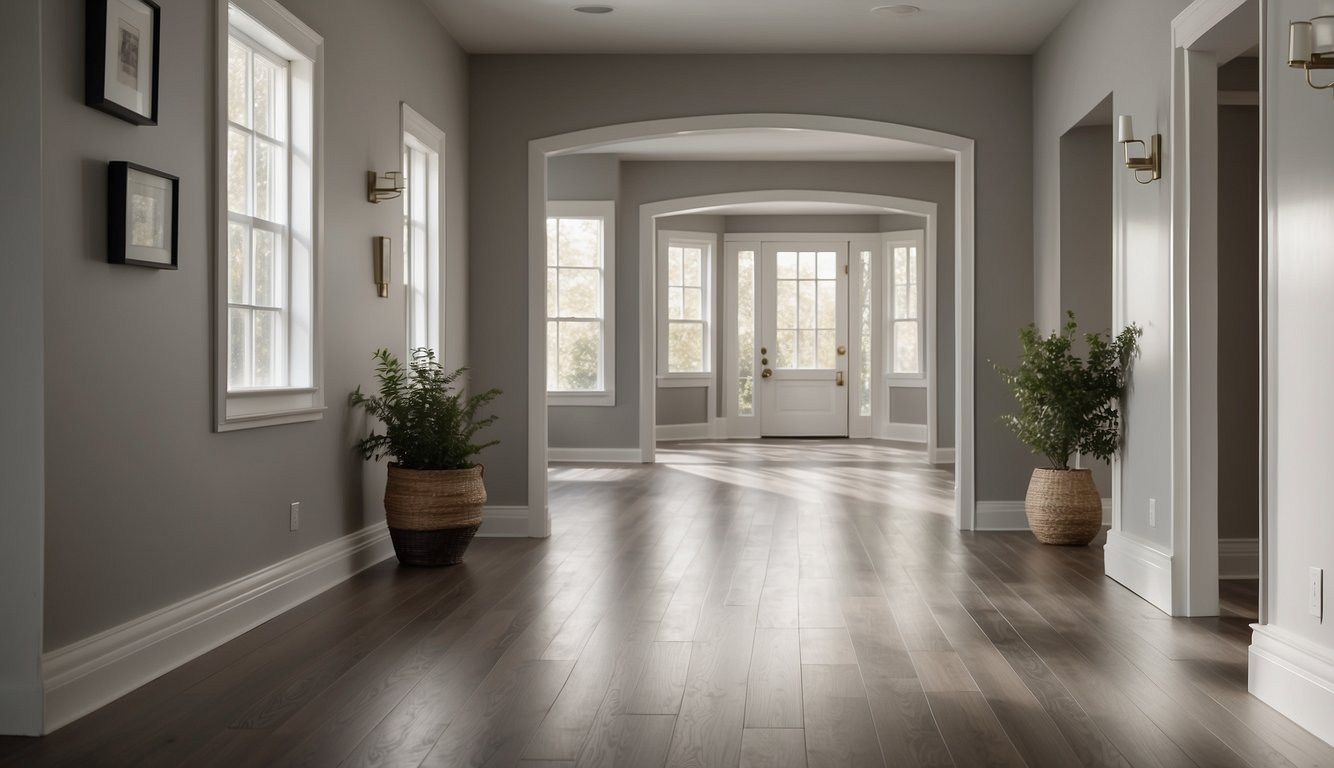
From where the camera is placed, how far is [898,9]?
598cm

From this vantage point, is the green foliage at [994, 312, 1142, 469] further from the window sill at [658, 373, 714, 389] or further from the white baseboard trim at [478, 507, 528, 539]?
the window sill at [658, 373, 714, 389]

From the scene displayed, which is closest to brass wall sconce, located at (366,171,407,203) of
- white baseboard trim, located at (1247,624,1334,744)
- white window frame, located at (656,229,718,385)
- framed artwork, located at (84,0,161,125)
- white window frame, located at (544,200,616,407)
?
framed artwork, located at (84,0,161,125)

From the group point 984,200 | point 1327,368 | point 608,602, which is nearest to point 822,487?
point 984,200

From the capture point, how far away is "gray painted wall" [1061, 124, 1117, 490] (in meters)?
6.27

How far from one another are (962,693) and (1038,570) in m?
2.26

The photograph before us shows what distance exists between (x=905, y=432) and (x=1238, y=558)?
796 cm

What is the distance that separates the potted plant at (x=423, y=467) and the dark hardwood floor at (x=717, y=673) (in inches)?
7.2

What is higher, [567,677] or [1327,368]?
[1327,368]

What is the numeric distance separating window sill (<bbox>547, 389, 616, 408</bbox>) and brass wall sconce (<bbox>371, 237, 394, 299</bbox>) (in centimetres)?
529

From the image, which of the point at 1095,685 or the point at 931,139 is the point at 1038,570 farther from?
the point at 931,139

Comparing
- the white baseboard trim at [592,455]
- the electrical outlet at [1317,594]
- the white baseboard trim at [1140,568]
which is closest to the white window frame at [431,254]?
the white baseboard trim at [1140,568]

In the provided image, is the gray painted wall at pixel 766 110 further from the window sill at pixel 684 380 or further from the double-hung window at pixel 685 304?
the window sill at pixel 684 380

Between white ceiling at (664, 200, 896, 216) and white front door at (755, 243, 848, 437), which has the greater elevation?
white ceiling at (664, 200, 896, 216)

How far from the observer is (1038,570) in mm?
5395
